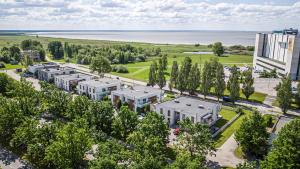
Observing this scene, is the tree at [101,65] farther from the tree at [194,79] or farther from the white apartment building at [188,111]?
the white apartment building at [188,111]

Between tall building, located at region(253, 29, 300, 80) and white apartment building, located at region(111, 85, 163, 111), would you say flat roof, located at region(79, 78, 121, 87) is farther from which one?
tall building, located at region(253, 29, 300, 80)

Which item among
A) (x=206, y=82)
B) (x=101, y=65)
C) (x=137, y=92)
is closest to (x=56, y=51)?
(x=101, y=65)

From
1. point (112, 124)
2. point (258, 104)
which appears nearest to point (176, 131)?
point (112, 124)

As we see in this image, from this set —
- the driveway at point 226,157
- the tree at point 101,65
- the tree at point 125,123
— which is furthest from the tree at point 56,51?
the driveway at point 226,157

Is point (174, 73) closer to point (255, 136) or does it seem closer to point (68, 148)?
point (255, 136)

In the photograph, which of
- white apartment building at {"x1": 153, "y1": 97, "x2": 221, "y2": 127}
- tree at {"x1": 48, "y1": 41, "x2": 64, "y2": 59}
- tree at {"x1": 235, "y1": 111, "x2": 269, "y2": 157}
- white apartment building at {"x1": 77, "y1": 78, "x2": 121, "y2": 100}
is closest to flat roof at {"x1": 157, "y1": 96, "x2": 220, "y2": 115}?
white apartment building at {"x1": 153, "y1": 97, "x2": 221, "y2": 127}
